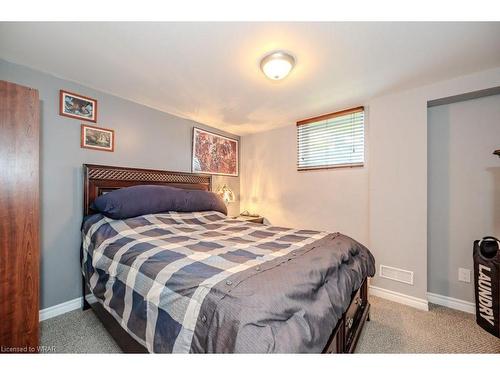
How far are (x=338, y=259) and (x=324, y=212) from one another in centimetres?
168

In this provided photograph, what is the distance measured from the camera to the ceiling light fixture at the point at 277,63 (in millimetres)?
1576

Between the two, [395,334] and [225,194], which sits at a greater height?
[225,194]

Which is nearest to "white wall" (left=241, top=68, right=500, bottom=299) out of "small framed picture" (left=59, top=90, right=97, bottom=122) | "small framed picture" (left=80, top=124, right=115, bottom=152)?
"small framed picture" (left=80, top=124, right=115, bottom=152)

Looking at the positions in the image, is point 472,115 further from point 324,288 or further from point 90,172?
point 90,172

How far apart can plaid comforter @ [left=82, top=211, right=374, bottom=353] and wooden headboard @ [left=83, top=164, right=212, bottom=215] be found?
30 cm

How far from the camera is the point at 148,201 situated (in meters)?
2.09

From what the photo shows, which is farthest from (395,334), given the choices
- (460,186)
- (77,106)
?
(77,106)

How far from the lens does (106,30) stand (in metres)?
1.37

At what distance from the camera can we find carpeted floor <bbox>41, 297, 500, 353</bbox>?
1.51 meters

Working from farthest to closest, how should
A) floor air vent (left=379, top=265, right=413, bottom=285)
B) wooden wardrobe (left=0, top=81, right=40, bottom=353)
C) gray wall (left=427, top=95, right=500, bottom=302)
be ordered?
floor air vent (left=379, top=265, right=413, bottom=285) → gray wall (left=427, top=95, right=500, bottom=302) → wooden wardrobe (left=0, top=81, right=40, bottom=353)

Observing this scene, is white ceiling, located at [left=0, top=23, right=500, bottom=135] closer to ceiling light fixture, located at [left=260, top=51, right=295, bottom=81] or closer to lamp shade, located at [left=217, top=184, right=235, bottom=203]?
ceiling light fixture, located at [left=260, top=51, right=295, bottom=81]

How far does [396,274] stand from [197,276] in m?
2.30

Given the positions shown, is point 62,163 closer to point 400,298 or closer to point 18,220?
point 18,220

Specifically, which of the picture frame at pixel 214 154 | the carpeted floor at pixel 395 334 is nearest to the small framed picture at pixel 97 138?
the picture frame at pixel 214 154
